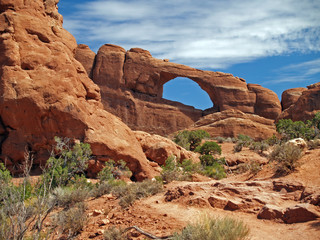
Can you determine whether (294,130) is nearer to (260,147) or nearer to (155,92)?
(260,147)

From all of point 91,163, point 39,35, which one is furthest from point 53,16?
point 91,163

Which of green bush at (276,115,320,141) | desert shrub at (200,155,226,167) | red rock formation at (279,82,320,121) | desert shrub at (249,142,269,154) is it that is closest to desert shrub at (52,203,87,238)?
desert shrub at (200,155,226,167)

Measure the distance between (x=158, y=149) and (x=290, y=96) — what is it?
100ft

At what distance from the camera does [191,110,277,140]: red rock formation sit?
34125 millimetres

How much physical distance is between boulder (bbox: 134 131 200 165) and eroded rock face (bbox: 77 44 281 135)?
1678cm

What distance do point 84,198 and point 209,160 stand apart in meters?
10.9

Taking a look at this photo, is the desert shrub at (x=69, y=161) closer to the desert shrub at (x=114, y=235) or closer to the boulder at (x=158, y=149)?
the boulder at (x=158, y=149)

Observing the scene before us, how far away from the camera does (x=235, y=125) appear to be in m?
34.5

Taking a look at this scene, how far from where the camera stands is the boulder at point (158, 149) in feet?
58.6

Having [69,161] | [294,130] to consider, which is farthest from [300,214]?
[294,130]

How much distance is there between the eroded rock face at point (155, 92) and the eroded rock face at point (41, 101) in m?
19.1

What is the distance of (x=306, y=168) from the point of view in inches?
289

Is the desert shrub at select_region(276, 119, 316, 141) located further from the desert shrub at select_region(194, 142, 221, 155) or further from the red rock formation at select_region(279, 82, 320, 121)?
the red rock formation at select_region(279, 82, 320, 121)

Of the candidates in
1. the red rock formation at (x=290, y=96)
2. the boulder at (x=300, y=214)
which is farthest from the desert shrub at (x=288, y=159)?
the red rock formation at (x=290, y=96)
